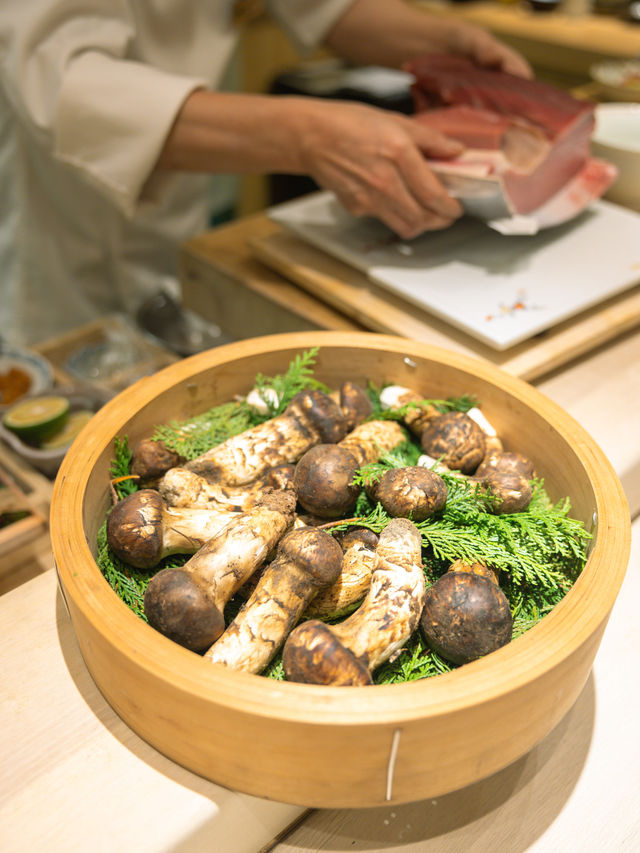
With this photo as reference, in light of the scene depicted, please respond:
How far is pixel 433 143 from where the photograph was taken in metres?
1.34

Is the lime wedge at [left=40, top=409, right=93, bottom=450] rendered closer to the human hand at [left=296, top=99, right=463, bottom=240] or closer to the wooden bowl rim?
the wooden bowl rim

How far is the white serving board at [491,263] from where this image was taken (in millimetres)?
1253

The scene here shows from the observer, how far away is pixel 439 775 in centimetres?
63

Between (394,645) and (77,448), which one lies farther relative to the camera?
(77,448)

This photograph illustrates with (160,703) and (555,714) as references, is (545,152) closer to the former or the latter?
(555,714)

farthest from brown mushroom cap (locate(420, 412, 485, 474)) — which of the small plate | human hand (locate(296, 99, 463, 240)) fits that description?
the small plate

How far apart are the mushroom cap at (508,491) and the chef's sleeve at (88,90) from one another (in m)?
0.97

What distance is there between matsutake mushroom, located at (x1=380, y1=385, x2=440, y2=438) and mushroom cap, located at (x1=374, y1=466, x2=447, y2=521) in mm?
185

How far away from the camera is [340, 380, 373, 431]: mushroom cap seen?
3.22 feet

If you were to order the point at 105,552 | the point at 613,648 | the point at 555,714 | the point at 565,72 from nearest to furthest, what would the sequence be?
the point at 555,714
the point at 105,552
the point at 613,648
the point at 565,72

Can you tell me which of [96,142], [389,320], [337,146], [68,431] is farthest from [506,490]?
[96,142]

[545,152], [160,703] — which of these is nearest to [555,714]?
[160,703]

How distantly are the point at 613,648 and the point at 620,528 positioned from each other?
27cm

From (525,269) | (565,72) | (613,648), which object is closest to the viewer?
(613,648)
